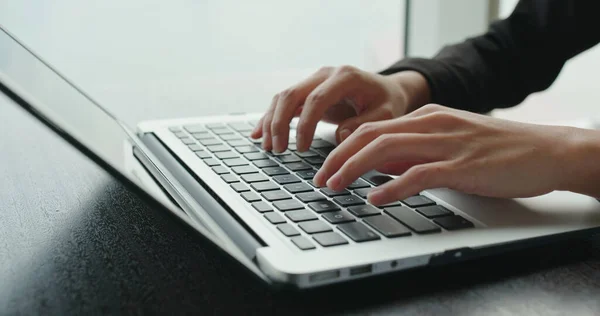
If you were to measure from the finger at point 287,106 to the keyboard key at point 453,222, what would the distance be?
25cm

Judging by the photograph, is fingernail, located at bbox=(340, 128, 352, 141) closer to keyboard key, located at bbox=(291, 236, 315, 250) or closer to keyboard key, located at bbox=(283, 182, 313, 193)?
keyboard key, located at bbox=(283, 182, 313, 193)

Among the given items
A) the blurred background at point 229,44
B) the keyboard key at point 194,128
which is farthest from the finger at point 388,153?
the blurred background at point 229,44

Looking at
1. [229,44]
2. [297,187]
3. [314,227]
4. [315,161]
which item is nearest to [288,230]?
[314,227]

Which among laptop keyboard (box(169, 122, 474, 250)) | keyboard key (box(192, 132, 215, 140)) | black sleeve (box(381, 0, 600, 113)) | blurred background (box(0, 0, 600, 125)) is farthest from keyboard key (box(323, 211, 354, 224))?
blurred background (box(0, 0, 600, 125))

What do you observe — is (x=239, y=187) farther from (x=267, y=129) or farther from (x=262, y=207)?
(x=267, y=129)

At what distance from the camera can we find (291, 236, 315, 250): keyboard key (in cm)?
40

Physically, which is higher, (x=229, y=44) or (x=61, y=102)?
(x=61, y=102)

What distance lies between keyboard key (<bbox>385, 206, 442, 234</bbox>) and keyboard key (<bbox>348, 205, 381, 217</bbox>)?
0.4 inches

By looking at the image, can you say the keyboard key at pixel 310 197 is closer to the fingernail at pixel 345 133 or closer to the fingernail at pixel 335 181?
the fingernail at pixel 335 181

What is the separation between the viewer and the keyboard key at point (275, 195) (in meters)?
0.51

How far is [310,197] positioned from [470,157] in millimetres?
127

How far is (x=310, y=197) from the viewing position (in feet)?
1.68

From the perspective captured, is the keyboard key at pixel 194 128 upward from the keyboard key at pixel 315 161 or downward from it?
downward

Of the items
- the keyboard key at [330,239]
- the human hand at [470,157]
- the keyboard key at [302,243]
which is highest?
the human hand at [470,157]
